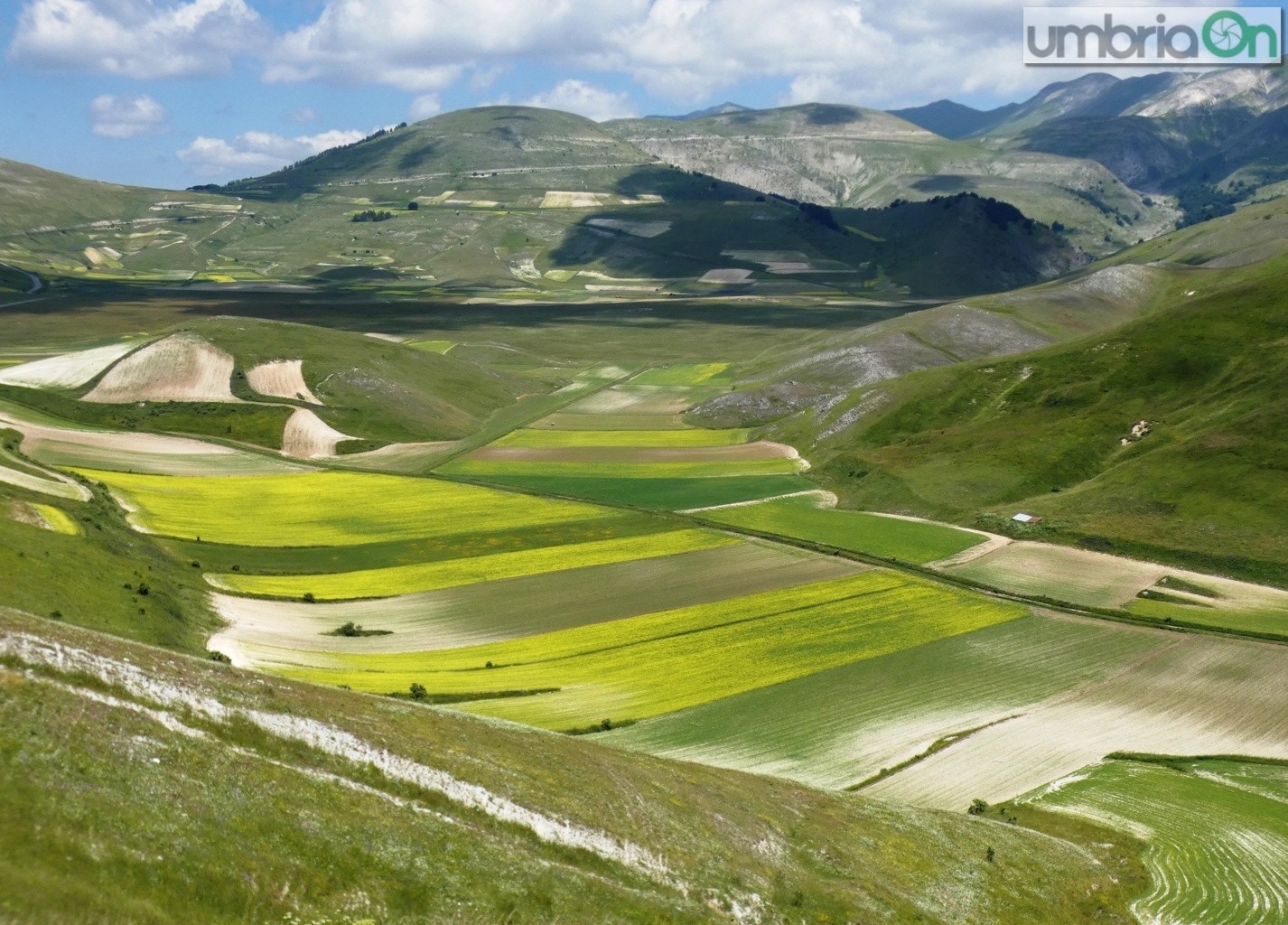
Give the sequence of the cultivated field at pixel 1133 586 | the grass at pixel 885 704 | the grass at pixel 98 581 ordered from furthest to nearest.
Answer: the cultivated field at pixel 1133 586 → the grass at pixel 98 581 → the grass at pixel 885 704

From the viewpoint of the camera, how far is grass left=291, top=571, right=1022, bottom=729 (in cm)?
6488

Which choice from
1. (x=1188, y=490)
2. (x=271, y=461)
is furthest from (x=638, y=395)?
(x=1188, y=490)

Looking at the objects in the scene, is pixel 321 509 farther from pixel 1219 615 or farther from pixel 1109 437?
pixel 1109 437

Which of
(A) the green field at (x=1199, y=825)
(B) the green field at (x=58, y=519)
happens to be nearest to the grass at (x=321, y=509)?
(B) the green field at (x=58, y=519)

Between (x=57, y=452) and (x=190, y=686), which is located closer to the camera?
(x=190, y=686)

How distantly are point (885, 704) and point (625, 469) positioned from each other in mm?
73198

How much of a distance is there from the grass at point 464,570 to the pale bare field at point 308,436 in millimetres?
55505

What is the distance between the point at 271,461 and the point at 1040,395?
9089cm

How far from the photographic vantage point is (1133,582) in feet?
294

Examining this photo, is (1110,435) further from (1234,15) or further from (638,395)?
(1234,15)

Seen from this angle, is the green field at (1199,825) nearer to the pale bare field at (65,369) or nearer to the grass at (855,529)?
the grass at (855,529)

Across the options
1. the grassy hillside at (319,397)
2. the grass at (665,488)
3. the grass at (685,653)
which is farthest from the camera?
the grassy hillside at (319,397)

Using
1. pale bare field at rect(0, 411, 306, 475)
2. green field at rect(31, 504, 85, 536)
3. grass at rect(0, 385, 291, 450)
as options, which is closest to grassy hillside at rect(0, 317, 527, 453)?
grass at rect(0, 385, 291, 450)

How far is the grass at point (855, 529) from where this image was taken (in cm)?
9831
